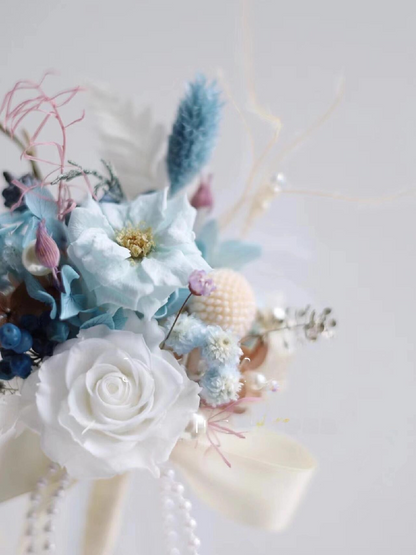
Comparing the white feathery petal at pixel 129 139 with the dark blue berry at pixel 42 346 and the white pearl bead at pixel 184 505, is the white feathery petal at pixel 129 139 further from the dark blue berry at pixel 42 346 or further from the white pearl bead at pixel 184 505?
the white pearl bead at pixel 184 505

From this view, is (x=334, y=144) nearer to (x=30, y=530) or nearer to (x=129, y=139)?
(x=129, y=139)

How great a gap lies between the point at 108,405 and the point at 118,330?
61 millimetres

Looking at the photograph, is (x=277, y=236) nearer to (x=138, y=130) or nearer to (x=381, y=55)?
(x=138, y=130)

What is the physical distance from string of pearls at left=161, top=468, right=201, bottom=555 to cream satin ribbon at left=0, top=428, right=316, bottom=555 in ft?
0.11

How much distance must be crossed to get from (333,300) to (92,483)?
566 mm

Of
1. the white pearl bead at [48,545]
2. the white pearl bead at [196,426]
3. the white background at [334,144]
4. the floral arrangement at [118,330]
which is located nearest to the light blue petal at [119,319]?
the floral arrangement at [118,330]

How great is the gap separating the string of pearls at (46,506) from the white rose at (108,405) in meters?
0.09

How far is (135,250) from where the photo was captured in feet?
1.62

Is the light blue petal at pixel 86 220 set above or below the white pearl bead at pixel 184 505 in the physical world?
above

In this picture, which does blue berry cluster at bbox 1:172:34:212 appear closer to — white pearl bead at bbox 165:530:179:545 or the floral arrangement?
the floral arrangement

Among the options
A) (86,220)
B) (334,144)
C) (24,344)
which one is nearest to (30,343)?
(24,344)

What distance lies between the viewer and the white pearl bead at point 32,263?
18.3 inches

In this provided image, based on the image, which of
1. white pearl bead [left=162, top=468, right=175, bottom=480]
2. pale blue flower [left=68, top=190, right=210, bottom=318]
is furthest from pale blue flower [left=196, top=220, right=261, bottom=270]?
white pearl bead [left=162, top=468, right=175, bottom=480]

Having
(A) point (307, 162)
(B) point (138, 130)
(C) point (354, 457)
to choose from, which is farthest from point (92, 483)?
(A) point (307, 162)
